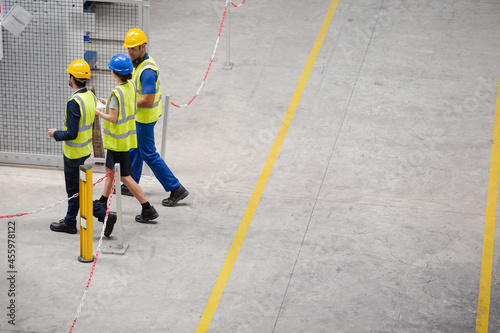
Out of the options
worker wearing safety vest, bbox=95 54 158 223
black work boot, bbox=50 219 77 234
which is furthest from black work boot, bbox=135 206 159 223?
black work boot, bbox=50 219 77 234

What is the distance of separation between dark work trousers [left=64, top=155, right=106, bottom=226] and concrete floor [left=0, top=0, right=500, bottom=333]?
1.13ft

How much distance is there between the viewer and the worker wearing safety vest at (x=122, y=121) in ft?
27.3

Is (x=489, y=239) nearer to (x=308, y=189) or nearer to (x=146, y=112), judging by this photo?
(x=308, y=189)

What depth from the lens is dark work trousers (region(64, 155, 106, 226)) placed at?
8.45 metres

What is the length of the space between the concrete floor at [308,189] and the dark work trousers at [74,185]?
0.34 meters

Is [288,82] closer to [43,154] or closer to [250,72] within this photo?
[250,72]

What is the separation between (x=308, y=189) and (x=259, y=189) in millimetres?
642

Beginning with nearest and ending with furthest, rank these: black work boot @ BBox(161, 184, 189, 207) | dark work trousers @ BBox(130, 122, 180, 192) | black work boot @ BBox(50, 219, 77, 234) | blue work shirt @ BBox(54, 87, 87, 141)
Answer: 1. blue work shirt @ BBox(54, 87, 87, 141)
2. black work boot @ BBox(50, 219, 77, 234)
3. dark work trousers @ BBox(130, 122, 180, 192)
4. black work boot @ BBox(161, 184, 189, 207)

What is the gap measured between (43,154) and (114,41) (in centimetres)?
185

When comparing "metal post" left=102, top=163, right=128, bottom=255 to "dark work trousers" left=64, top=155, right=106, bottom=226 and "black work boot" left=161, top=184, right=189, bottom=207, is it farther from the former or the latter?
"black work boot" left=161, top=184, right=189, bottom=207

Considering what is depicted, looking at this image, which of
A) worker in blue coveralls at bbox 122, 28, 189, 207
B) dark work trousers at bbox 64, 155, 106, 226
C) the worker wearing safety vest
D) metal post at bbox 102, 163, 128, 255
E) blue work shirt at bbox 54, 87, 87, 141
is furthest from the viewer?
worker in blue coveralls at bbox 122, 28, 189, 207

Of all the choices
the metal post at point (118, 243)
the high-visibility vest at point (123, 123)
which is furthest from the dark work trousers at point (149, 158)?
the metal post at point (118, 243)

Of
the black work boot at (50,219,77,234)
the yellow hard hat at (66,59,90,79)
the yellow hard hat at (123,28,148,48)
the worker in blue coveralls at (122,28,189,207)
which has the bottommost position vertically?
the black work boot at (50,219,77,234)

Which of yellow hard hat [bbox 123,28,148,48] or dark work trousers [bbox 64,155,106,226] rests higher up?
yellow hard hat [bbox 123,28,148,48]
